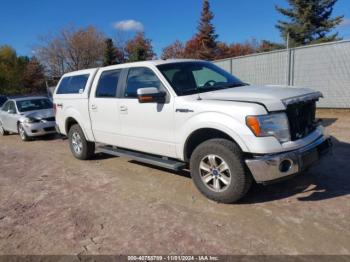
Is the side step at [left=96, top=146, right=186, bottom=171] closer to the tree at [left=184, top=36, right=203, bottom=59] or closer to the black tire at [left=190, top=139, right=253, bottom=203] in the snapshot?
the black tire at [left=190, top=139, right=253, bottom=203]

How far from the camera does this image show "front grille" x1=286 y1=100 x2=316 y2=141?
13.1 feet

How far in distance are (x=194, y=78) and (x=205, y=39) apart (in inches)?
1777

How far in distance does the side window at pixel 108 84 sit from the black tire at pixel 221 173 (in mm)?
2270

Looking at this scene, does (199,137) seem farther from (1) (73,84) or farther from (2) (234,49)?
(2) (234,49)

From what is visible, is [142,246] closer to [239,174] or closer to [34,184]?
[239,174]

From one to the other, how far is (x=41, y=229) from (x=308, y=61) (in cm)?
1141

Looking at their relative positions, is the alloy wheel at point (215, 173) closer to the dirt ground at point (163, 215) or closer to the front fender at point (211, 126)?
the dirt ground at point (163, 215)

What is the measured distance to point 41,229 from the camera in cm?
389

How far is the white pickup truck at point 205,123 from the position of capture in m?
3.84

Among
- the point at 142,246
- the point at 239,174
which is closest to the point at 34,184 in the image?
the point at 142,246

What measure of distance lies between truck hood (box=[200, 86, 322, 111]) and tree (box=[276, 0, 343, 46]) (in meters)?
29.2

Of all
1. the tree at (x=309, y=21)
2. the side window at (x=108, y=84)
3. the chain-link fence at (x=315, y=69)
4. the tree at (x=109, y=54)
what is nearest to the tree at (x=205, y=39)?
the tree at (x=109, y=54)

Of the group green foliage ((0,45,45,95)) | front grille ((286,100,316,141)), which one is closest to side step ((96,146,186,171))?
front grille ((286,100,316,141))

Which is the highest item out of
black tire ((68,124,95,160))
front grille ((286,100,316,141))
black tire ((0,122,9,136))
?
front grille ((286,100,316,141))
